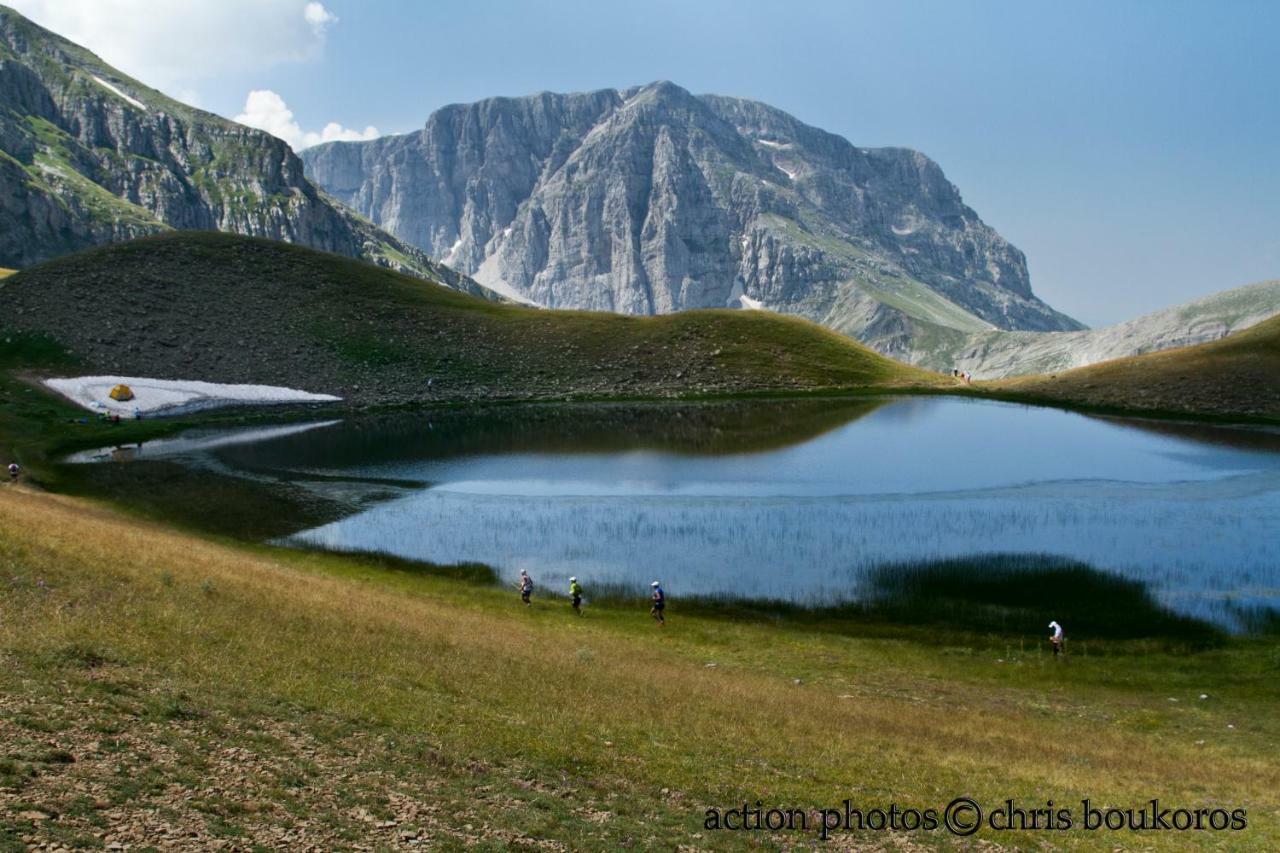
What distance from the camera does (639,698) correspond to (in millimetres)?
25438

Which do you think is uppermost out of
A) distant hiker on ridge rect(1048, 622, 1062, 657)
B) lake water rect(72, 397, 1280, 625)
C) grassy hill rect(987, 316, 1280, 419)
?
grassy hill rect(987, 316, 1280, 419)

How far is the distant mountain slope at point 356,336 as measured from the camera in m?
124

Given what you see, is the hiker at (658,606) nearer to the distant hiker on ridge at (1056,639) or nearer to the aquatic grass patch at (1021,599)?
the aquatic grass patch at (1021,599)

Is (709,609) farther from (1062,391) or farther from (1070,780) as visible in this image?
(1062,391)

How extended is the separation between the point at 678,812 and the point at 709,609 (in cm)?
2421

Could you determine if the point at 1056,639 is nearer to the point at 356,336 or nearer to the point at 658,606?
the point at 658,606

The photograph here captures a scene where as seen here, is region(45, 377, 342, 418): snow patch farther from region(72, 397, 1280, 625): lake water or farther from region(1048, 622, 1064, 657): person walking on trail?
region(1048, 622, 1064, 657): person walking on trail

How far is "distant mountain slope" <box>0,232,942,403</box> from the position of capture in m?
124

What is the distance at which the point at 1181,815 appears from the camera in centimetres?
1981

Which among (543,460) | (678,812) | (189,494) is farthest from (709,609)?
(189,494)

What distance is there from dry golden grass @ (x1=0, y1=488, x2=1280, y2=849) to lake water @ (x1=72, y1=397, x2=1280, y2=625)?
37.4 feet

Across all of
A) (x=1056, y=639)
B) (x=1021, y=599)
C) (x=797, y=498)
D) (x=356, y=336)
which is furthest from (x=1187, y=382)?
(x=356, y=336)

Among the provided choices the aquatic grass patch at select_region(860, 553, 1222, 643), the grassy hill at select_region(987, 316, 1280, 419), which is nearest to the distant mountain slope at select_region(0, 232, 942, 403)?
the grassy hill at select_region(987, 316, 1280, 419)

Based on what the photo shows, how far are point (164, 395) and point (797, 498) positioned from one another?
87.2 m
